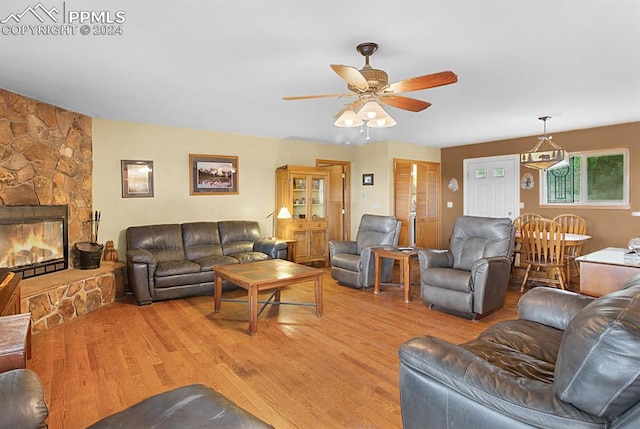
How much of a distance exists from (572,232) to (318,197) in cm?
407

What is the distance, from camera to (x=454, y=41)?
2.54m

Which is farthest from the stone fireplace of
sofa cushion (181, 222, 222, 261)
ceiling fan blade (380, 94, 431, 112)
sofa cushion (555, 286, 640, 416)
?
sofa cushion (555, 286, 640, 416)

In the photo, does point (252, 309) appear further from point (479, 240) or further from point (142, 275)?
point (479, 240)

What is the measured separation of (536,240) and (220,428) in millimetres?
4695

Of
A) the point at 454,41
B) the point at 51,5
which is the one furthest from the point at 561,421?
the point at 51,5

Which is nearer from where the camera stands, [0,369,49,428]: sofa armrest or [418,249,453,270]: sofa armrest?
[0,369,49,428]: sofa armrest

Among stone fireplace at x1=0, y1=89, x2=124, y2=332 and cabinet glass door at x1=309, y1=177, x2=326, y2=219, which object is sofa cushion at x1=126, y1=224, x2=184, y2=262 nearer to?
stone fireplace at x1=0, y1=89, x2=124, y2=332

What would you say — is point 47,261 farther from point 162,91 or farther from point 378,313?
point 378,313

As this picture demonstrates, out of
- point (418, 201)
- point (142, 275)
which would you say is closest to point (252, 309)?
point (142, 275)

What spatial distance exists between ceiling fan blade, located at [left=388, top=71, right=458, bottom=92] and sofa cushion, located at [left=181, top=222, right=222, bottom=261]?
3.61 meters

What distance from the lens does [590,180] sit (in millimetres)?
5672

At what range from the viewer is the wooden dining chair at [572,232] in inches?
199

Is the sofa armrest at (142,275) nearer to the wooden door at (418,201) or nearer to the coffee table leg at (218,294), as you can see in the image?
the coffee table leg at (218,294)

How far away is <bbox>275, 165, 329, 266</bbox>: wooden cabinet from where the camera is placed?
20.3ft
